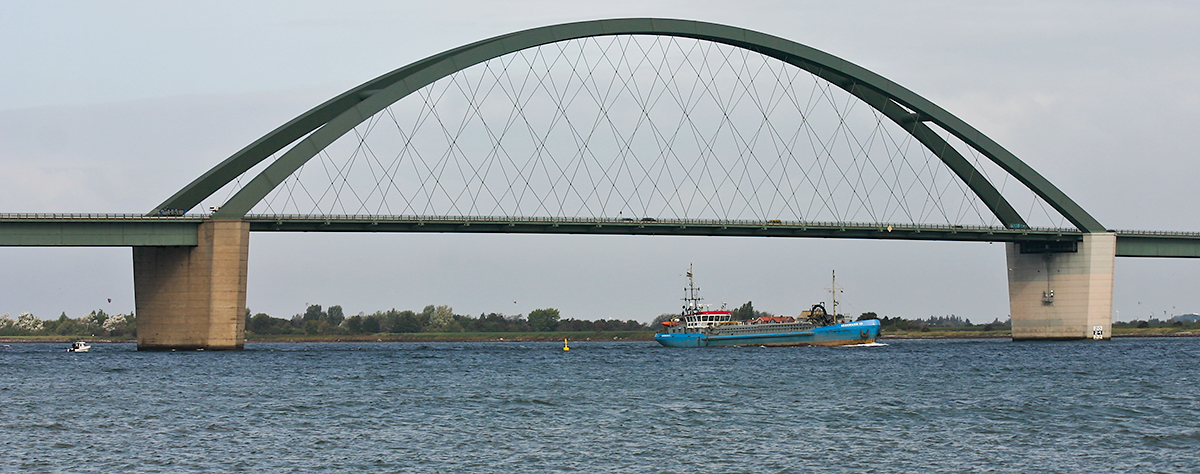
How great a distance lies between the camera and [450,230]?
2896 inches

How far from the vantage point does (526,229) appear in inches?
2980

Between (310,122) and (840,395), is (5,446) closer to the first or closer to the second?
(840,395)

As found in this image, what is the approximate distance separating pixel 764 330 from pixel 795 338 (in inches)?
97.8

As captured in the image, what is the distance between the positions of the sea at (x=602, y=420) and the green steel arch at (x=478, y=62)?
569 inches

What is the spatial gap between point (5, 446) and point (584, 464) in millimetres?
13419

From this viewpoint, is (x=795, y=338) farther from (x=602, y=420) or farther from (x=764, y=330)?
(x=602, y=420)

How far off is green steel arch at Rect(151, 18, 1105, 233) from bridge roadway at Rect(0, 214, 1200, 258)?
102 inches

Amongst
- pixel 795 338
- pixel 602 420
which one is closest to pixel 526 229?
pixel 795 338

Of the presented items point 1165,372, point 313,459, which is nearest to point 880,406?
point 313,459

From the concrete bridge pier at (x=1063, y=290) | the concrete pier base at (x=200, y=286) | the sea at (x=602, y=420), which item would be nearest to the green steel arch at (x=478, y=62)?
the concrete pier base at (x=200, y=286)

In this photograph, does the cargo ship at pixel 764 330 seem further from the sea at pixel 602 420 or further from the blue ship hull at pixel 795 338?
the sea at pixel 602 420

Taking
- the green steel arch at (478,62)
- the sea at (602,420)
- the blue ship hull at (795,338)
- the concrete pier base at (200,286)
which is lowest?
Answer: the blue ship hull at (795,338)

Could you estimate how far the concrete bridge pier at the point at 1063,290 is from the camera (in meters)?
94.9

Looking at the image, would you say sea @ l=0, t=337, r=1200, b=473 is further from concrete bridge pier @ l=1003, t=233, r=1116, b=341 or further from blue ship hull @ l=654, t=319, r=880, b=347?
concrete bridge pier @ l=1003, t=233, r=1116, b=341
